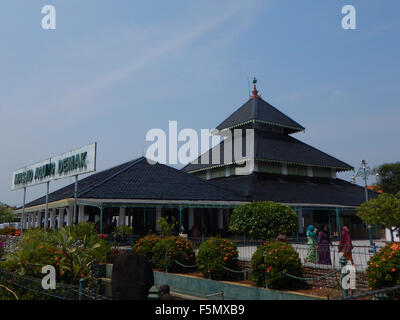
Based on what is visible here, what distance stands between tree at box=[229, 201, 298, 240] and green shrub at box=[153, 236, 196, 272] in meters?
4.03

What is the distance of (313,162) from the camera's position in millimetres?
36562

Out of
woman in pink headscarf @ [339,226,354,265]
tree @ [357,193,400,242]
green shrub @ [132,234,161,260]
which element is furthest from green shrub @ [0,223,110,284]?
tree @ [357,193,400,242]

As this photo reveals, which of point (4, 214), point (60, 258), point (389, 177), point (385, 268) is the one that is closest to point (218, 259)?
point (60, 258)

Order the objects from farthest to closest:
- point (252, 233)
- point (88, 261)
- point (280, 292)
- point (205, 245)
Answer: point (252, 233) → point (205, 245) → point (88, 261) → point (280, 292)

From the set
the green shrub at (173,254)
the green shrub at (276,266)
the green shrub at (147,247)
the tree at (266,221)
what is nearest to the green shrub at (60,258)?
the green shrub at (173,254)

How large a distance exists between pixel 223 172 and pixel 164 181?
959cm

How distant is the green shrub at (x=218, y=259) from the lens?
14.2 m

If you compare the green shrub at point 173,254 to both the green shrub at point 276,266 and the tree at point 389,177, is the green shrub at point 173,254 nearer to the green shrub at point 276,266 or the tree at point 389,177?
the green shrub at point 276,266

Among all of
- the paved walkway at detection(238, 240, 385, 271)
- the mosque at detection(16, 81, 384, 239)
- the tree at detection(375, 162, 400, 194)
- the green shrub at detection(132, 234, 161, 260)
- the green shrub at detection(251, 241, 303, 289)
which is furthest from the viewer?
the tree at detection(375, 162, 400, 194)

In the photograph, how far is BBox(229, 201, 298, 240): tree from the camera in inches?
741

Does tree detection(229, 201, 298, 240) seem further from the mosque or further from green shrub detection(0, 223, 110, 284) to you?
green shrub detection(0, 223, 110, 284)
